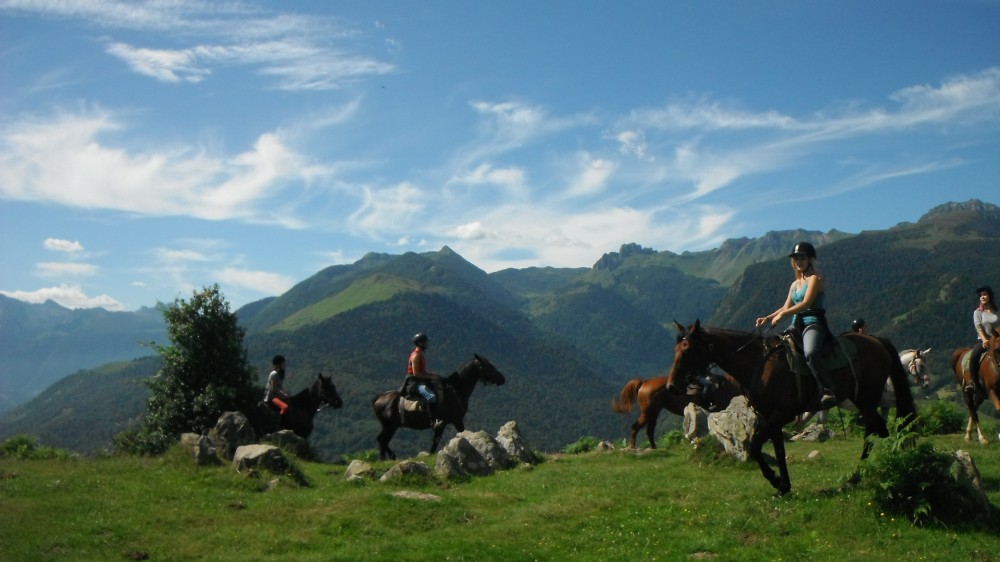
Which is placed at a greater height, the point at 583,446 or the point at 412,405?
the point at 412,405

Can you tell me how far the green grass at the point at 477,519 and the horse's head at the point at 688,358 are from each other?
2.36 metres

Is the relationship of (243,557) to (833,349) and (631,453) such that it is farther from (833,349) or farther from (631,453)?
(631,453)

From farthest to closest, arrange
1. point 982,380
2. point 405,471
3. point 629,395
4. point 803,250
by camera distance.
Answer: point 629,395 → point 982,380 → point 405,471 → point 803,250

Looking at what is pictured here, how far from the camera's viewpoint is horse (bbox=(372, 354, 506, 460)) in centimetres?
2478

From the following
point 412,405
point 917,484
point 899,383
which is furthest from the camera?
point 412,405

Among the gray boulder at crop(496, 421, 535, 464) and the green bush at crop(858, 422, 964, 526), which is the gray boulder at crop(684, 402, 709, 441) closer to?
the gray boulder at crop(496, 421, 535, 464)

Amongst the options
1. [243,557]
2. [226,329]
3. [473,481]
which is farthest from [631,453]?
[226,329]

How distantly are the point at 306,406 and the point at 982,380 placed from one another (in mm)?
21330

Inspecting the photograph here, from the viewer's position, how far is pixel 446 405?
24.7m

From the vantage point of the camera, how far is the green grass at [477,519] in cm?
1120

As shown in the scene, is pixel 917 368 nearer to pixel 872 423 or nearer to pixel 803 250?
pixel 872 423

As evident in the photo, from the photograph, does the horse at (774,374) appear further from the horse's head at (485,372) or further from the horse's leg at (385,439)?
the horse's leg at (385,439)

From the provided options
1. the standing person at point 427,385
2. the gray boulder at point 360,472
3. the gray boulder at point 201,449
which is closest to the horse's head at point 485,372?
the standing person at point 427,385

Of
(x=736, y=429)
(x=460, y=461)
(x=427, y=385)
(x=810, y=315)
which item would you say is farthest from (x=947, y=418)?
(x=427, y=385)
